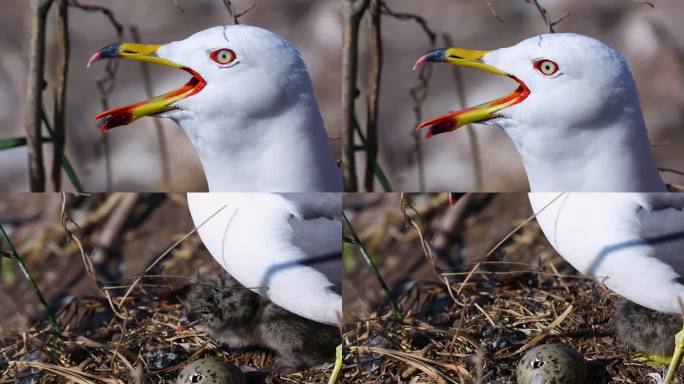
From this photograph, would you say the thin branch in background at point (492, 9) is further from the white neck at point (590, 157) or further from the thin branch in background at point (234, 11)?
the thin branch in background at point (234, 11)

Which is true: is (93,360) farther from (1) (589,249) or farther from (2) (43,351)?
(1) (589,249)

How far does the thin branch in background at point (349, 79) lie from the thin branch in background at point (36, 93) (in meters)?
0.94

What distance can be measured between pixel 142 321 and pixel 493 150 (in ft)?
3.88


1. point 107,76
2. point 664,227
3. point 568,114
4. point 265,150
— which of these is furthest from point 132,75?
point 664,227

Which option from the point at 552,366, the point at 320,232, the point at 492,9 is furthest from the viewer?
the point at 492,9

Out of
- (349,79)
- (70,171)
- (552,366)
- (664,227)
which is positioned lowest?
(552,366)

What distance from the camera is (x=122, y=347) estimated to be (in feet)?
9.12

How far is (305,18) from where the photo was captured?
2893 millimetres

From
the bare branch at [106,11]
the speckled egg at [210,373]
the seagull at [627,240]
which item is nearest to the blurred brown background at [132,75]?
the bare branch at [106,11]

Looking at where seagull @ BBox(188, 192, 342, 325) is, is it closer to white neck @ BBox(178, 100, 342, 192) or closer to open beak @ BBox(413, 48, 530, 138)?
white neck @ BBox(178, 100, 342, 192)

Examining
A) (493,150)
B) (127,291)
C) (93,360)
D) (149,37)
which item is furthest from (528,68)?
(93,360)

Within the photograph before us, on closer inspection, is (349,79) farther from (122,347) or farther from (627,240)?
(122,347)

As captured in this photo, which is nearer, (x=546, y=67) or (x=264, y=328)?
(x=546, y=67)

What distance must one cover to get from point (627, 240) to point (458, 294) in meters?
0.50
